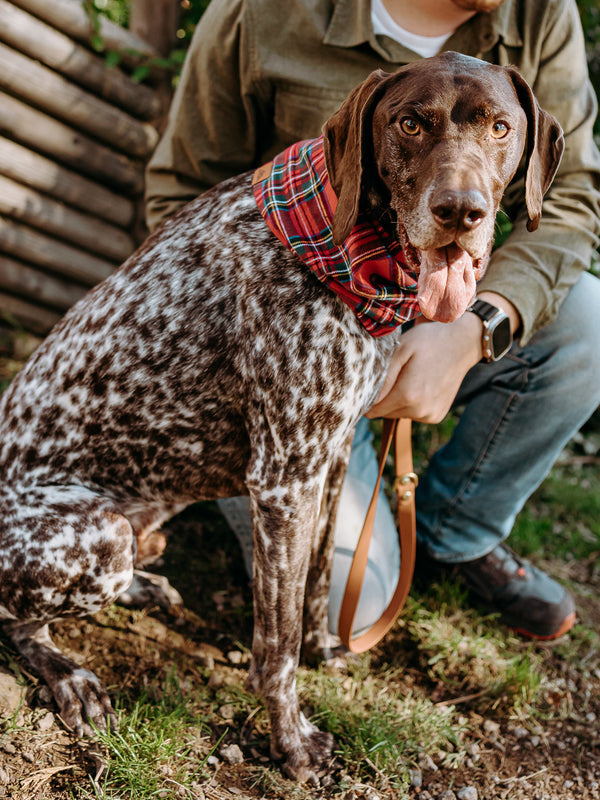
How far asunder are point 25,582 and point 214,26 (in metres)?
2.24

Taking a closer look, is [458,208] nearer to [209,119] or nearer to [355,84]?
[355,84]

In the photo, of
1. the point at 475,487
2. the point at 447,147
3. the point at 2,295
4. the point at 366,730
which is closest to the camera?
the point at 447,147

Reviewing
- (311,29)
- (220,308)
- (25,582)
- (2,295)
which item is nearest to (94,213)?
(2,295)

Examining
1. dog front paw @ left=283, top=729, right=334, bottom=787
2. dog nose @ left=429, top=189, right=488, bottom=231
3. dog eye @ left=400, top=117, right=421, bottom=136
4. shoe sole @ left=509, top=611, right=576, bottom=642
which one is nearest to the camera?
dog nose @ left=429, top=189, right=488, bottom=231

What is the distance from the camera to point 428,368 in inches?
95.5

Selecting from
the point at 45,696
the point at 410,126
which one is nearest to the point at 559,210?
the point at 410,126

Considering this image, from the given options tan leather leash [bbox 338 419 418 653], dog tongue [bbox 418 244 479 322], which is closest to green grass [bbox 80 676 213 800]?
tan leather leash [bbox 338 419 418 653]

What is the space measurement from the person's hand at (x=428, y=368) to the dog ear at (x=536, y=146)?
0.50 meters

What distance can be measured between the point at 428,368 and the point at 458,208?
0.83m

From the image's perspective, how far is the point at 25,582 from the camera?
2182 millimetres

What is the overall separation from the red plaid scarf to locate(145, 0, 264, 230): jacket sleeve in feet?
2.95

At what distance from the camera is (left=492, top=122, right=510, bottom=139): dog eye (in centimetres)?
184

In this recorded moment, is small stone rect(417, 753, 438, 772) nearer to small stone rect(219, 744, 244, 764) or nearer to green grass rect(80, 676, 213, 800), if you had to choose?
small stone rect(219, 744, 244, 764)

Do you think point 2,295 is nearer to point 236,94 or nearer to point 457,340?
point 236,94
